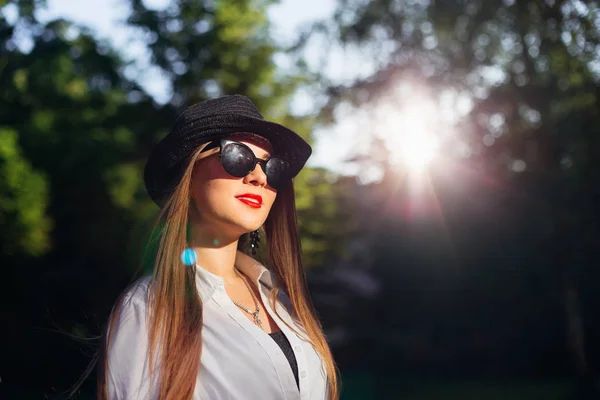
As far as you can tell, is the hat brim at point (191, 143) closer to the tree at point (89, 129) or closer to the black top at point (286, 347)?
the black top at point (286, 347)

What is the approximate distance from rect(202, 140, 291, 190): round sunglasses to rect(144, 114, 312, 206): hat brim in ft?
0.20

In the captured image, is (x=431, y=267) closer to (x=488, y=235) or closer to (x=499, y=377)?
(x=488, y=235)

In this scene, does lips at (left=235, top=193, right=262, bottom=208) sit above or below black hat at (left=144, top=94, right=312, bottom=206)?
below

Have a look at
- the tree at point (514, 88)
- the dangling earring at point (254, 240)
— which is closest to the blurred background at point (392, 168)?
the tree at point (514, 88)

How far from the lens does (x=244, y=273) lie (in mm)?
2893

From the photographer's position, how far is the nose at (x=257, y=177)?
258 centimetres

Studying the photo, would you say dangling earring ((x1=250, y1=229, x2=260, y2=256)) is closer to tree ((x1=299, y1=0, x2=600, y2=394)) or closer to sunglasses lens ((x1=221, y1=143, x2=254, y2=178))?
sunglasses lens ((x1=221, y1=143, x2=254, y2=178))

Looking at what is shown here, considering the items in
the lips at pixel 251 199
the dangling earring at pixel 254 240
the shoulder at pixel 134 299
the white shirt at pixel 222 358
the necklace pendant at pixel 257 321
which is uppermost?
the lips at pixel 251 199

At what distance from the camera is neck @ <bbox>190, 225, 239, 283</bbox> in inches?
104

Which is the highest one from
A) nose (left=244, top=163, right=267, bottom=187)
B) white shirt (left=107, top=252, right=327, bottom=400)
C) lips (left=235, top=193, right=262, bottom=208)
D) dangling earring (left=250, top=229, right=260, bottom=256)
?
nose (left=244, top=163, right=267, bottom=187)

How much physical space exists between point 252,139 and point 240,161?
17cm

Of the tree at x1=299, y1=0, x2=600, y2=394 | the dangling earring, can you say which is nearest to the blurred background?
the tree at x1=299, y1=0, x2=600, y2=394

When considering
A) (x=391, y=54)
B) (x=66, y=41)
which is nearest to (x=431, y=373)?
(x=391, y=54)

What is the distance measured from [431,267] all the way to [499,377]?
347 centimetres
